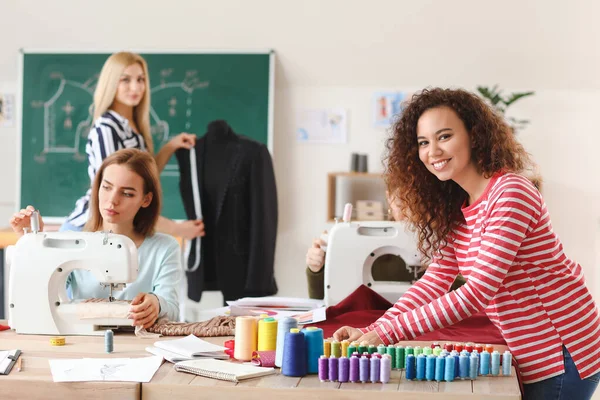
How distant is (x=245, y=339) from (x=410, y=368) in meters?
0.37

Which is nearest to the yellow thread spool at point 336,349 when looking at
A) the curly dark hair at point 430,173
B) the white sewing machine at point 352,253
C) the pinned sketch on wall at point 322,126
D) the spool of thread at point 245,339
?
the spool of thread at point 245,339

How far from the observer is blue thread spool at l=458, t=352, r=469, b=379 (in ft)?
5.15

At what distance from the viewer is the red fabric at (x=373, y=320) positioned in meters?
2.00

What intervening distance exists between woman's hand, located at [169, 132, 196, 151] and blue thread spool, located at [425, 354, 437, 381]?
3.03 meters

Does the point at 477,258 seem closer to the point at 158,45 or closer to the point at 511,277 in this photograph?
the point at 511,277

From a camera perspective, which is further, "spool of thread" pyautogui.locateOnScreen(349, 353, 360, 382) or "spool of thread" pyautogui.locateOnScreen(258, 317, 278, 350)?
"spool of thread" pyautogui.locateOnScreen(258, 317, 278, 350)

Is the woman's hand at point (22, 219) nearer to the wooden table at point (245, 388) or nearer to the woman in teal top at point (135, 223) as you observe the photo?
the woman in teal top at point (135, 223)

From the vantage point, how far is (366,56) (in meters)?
4.74

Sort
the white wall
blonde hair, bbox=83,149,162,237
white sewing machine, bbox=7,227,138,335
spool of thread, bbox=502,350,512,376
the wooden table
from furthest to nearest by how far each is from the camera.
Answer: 1. the white wall
2. blonde hair, bbox=83,149,162,237
3. white sewing machine, bbox=7,227,138,335
4. spool of thread, bbox=502,350,512,376
5. the wooden table

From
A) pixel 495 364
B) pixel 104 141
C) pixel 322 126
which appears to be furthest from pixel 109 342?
pixel 322 126

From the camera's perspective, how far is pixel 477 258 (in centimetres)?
167

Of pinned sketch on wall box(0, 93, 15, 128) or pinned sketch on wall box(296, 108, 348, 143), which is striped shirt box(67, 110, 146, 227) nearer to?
pinned sketch on wall box(296, 108, 348, 143)

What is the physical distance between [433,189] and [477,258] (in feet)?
1.07

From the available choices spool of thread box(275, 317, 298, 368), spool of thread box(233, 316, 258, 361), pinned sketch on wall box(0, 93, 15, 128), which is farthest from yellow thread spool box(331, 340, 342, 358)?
pinned sketch on wall box(0, 93, 15, 128)
